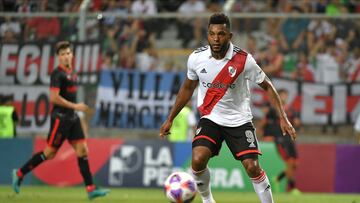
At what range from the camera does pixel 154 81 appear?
60.5 feet

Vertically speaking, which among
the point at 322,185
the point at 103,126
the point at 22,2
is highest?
the point at 22,2

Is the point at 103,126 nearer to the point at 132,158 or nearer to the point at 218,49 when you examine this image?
the point at 132,158

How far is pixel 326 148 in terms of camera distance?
17.3m

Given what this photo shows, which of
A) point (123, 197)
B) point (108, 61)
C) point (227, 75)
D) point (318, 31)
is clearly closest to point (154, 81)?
point (108, 61)

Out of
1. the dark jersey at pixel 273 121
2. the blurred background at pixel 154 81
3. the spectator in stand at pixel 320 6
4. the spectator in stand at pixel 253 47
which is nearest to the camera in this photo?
the blurred background at pixel 154 81

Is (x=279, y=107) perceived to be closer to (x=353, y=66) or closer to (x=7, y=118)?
(x=353, y=66)

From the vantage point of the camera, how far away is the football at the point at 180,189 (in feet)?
31.0

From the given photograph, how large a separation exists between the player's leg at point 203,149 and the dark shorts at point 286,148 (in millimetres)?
7145

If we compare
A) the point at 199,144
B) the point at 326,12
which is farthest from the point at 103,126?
the point at 199,144

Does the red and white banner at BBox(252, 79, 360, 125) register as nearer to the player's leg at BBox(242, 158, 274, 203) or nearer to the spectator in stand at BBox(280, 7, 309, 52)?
the spectator in stand at BBox(280, 7, 309, 52)

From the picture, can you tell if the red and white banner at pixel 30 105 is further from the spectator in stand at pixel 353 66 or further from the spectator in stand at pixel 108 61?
the spectator in stand at pixel 353 66

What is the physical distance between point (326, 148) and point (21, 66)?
6.72 meters

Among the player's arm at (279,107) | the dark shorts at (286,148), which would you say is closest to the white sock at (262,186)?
the player's arm at (279,107)

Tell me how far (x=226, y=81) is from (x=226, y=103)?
0.88ft
